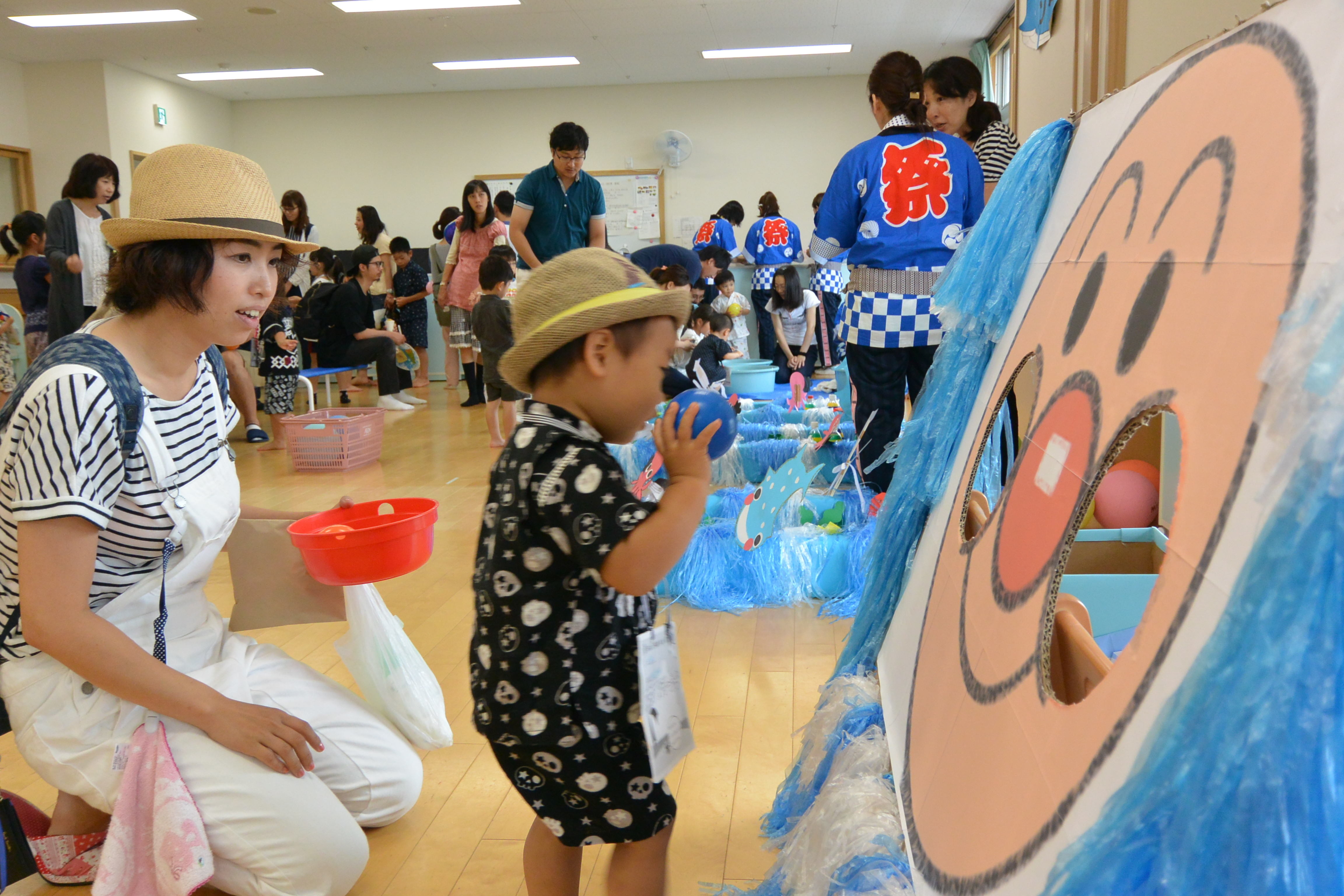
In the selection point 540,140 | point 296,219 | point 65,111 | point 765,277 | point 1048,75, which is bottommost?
point 765,277

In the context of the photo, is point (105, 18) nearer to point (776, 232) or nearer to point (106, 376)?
point (776, 232)

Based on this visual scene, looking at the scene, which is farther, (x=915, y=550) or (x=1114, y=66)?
(x=1114, y=66)

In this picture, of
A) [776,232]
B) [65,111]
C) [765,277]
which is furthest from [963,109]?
[65,111]

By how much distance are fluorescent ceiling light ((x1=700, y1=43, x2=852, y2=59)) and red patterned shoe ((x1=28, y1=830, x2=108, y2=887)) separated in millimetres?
7695

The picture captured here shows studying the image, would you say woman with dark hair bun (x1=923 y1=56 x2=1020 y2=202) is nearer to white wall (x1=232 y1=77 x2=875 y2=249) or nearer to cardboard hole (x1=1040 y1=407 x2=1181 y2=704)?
cardboard hole (x1=1040 y1=407 x2=1181 y2=704)

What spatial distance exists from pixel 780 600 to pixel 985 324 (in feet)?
4.69

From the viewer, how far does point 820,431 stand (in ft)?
11.8

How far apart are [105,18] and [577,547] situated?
7.54 meters

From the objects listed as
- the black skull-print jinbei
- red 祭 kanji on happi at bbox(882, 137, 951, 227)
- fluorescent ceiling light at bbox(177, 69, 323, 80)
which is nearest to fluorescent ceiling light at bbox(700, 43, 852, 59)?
fluorescent ceiling light at bbox(177, 69, 323, 80)

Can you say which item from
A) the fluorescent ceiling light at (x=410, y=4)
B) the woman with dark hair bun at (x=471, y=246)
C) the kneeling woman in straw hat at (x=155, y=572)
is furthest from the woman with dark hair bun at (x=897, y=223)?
the fluorescent ceiling light at (x=410, y=4)

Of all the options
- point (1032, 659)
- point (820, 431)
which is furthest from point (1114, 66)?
point (1032, 659)

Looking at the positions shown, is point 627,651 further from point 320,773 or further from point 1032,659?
point 320,773

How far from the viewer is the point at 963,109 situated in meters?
2.88

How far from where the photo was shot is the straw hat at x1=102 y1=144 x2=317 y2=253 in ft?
4.25
